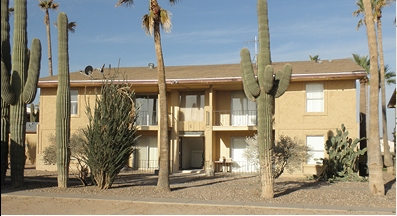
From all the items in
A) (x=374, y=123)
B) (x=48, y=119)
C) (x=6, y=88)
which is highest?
(x=6, y=88)

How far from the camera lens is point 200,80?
78.8 ft

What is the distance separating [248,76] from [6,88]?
8752 millimetres

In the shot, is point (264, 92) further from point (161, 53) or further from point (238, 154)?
point (238, 154)

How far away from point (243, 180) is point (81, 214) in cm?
998

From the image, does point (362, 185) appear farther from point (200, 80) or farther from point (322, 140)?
point (200, 80)

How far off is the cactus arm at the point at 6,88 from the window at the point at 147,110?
34.8 ft

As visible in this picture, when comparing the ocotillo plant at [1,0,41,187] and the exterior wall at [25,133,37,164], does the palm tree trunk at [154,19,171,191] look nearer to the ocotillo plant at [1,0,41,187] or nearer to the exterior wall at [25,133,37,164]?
the ocotillo plant at [1,0,41,187]

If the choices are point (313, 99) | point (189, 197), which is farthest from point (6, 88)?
point (313, 99)

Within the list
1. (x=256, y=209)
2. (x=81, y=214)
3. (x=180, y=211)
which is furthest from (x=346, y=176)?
(x=81, y=214)

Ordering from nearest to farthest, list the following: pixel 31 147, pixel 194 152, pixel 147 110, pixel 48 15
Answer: pixel 147 110 → pixel 194 152 → pixel 31 147 → pixel 48 15

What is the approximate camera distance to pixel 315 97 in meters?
23.2

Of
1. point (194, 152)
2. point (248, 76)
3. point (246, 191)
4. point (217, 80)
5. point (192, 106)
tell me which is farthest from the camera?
point (194, 152)

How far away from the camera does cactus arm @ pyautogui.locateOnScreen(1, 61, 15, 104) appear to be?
16641 mm

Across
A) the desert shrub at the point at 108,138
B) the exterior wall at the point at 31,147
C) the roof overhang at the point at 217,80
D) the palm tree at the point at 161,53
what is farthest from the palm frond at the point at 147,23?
the exterior wall at the point at 31,147
